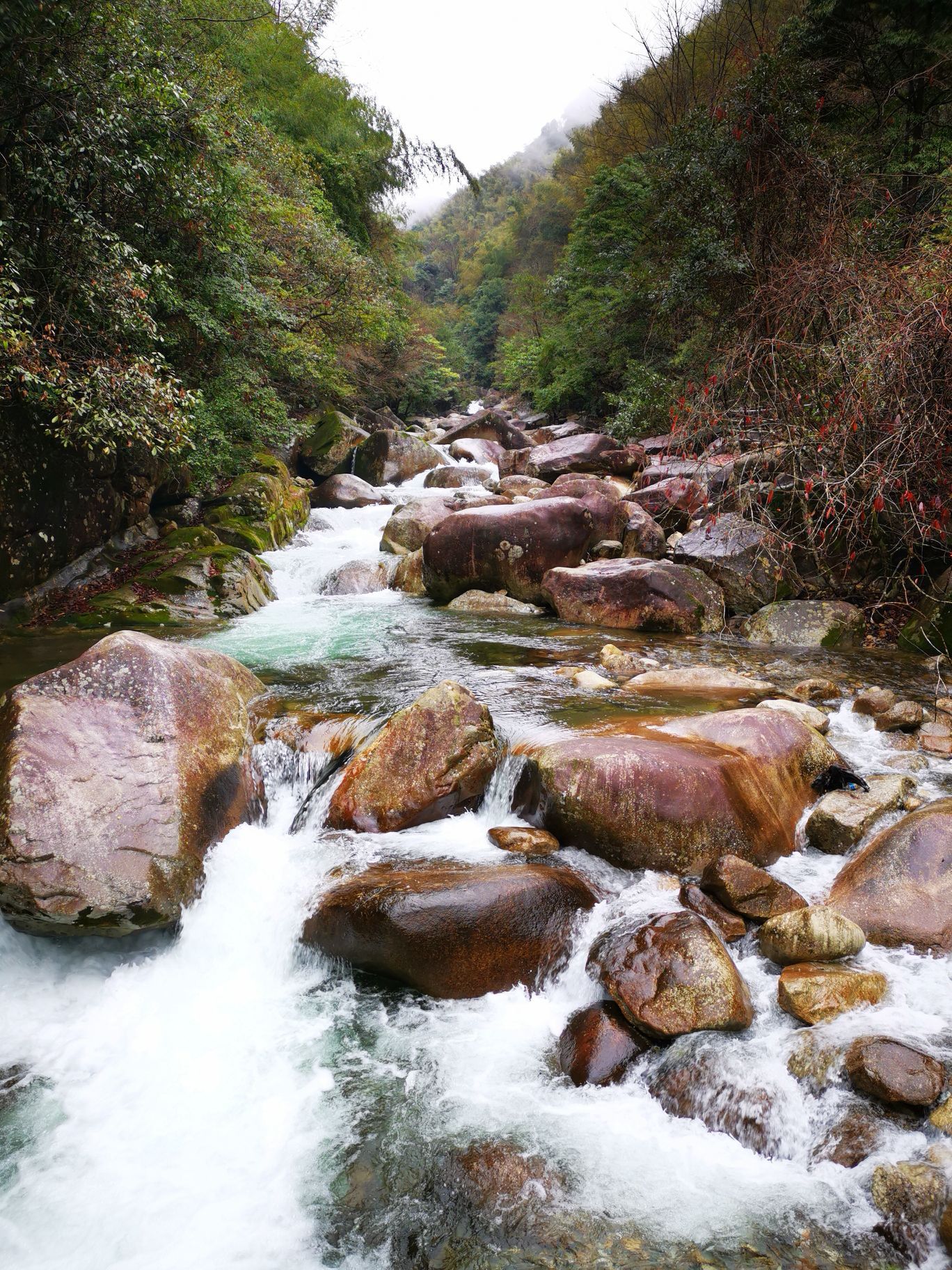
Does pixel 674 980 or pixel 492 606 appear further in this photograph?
pixel 492 606

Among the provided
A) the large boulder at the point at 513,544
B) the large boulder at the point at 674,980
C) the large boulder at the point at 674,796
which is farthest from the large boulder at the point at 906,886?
the large boulder at the point at 513,544

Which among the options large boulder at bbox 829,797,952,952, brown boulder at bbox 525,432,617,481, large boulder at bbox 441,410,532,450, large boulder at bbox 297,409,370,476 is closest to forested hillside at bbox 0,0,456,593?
large boulder at bbox 297,409,370,476

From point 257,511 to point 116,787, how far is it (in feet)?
32.0

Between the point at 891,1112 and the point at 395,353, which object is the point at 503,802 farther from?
the point at 395,353

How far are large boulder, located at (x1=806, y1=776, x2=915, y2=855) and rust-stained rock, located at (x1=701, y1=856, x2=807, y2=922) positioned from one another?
693 mm

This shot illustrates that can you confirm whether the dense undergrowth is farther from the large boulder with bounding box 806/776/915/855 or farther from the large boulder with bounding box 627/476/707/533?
the large boulder with bounding box 806/776/915/855

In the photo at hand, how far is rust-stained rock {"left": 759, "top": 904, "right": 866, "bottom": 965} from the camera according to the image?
10.9ft

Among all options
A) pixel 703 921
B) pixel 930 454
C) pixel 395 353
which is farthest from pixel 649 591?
pixel 395 353

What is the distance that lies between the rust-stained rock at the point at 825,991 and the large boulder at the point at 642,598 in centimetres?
584

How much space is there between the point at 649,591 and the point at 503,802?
4.95 metres

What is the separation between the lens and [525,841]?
427 cm

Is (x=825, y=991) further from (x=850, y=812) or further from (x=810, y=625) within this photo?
(x=810, y=625)

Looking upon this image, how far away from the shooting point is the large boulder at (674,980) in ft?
9.95

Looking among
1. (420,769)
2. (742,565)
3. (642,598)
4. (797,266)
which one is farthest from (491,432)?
(420,769)
